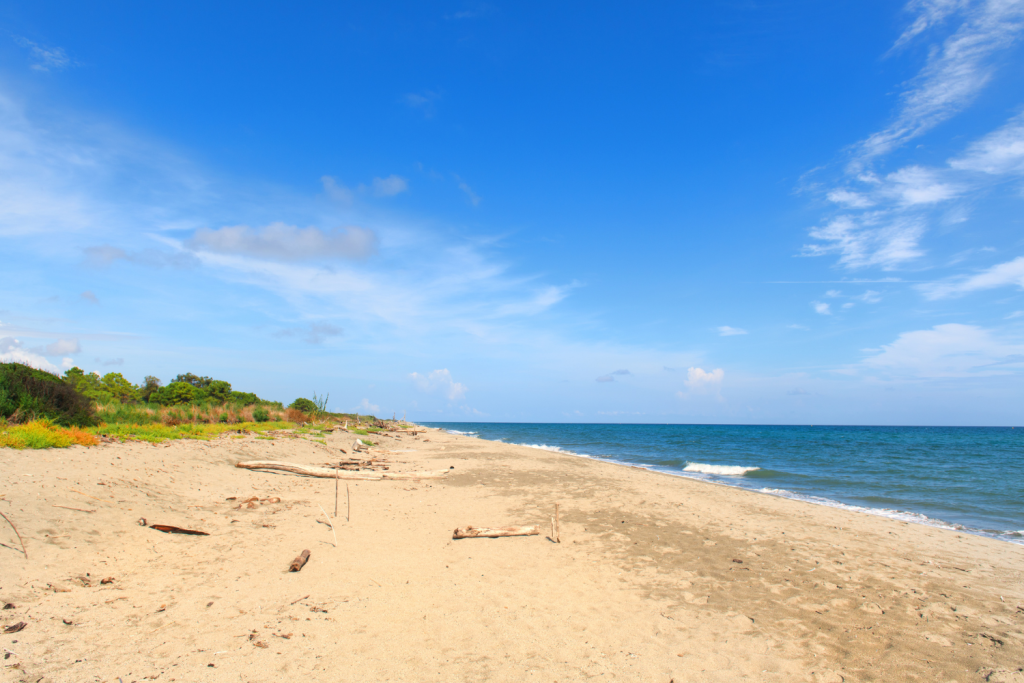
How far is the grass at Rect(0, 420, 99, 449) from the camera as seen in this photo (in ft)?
37.0

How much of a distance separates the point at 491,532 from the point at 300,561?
13.0ft

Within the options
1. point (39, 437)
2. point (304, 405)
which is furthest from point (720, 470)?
point (304, 405)

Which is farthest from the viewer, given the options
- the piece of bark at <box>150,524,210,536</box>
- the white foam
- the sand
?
the white foam

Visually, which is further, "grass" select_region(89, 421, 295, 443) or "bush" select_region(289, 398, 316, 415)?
"bush" select_region(289, 398, 316, 415)

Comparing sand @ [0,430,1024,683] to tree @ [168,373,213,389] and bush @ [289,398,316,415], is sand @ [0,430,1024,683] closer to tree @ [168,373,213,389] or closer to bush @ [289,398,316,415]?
bush @ [289,398,316,415]

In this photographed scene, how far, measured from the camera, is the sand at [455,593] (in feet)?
17.6

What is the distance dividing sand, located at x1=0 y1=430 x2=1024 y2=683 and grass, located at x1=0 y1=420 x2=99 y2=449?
Answer: 2.22ft

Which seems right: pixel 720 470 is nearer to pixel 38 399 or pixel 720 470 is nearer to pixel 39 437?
pixel 39 437

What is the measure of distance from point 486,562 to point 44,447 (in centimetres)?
1225

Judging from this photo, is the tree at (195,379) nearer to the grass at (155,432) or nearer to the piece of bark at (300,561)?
the grass at (155,432)

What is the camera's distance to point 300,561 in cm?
785

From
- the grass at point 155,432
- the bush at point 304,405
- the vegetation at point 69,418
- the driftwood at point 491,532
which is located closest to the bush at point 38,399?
the vegetation at point 69,418

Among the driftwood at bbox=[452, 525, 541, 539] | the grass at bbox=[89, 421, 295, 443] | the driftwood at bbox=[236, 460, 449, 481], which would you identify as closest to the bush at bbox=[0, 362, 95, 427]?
the grass at bbox=[89, 421, 295, 443]

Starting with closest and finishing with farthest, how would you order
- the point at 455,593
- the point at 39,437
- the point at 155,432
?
1. the point at 455,593
2. the point at 39,437
3. the point at 155,432
